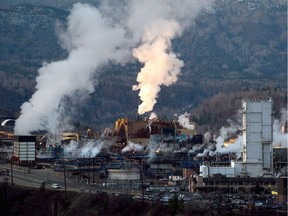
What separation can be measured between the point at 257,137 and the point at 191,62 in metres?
98.1

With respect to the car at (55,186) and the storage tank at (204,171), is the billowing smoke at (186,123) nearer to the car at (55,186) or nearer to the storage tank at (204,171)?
the storage tank at (204,171)

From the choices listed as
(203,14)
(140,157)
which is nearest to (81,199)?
(140,157)

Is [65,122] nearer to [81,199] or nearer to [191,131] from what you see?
[191,131]

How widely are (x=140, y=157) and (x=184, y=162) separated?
648 cm

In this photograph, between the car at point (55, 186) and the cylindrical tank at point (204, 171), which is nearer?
the car at point (55, 186)

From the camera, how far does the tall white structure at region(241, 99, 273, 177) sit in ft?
184

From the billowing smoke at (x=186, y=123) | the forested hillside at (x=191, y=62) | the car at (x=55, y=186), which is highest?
the forested hillside at (x=191, y=62)

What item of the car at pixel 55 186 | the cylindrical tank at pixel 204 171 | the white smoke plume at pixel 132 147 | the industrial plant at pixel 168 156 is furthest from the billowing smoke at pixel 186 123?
the car at pixel 55 186

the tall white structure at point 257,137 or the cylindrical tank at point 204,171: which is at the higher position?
the tall white structure at point 257,137

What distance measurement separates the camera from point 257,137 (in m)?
56.5

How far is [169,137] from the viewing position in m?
81.5

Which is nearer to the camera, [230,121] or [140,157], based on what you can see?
[140,157]

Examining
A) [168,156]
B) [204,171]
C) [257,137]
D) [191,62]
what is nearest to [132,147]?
[168,156]

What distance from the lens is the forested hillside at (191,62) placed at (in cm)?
11362
